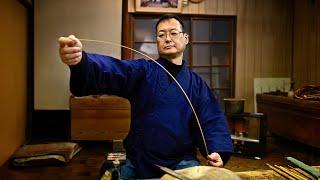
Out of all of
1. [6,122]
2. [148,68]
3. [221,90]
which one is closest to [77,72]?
[148,68]

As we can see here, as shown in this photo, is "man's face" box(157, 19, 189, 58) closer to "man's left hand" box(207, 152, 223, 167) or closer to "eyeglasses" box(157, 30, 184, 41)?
"eyeglasses" box(157, 30, 184, 41)

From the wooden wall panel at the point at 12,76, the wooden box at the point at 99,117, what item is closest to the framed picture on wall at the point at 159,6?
the wooden box at the point at 99,117

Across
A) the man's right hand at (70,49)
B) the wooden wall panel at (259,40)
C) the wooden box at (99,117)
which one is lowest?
the wooden box at (99,117)

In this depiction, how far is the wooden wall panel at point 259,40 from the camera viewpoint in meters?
6.01

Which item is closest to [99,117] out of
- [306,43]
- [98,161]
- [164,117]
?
[98,161]

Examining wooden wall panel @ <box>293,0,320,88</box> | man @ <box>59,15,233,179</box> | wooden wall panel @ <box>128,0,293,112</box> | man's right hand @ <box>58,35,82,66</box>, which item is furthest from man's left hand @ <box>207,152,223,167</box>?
wooden wall panel @ <box>128,0,293,112</box>

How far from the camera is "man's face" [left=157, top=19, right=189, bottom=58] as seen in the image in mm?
2021

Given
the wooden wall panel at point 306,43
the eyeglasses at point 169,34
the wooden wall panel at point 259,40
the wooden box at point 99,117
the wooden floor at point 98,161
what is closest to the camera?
the eyeglasses at point 169,34

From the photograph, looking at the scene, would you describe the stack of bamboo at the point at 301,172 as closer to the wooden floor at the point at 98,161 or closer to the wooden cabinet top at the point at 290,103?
the wooden floor at the point at 98,161

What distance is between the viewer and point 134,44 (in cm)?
→ 575

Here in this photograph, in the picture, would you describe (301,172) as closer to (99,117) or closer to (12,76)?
(12,76)

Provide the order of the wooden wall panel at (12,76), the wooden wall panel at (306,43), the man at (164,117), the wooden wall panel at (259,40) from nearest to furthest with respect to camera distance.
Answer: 1. the man at (164,117)
2. the wooden wall panel at (12,76)
3. the wooden wall panel at (306,43)
4. the wooden wall panel at (259,40)

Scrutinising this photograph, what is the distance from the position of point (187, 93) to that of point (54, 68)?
383 centimetres

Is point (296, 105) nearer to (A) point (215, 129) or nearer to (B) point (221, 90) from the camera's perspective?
(B) point (221, 90)
